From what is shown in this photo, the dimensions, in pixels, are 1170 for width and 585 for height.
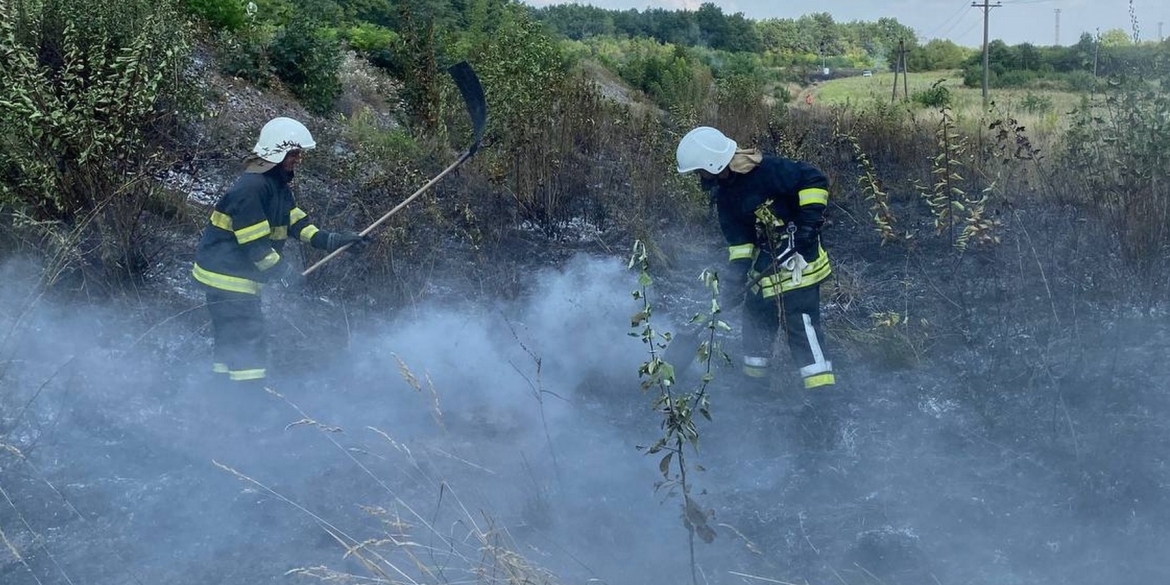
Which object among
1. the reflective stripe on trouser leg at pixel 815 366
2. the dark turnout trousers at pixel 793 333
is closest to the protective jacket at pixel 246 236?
the dark turnout trousers at pixel 793 333

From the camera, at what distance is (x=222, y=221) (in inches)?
210

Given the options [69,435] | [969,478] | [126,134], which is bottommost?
[969,478]

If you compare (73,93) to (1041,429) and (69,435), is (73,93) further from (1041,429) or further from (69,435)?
→ (1041,429)

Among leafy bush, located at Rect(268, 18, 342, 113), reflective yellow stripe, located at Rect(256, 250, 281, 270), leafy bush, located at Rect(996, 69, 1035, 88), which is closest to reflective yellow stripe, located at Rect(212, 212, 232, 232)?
reflective yellow stripe, located at Rect(256, 250, 281, 270)

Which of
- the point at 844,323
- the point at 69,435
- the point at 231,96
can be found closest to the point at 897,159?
the point at 844,323

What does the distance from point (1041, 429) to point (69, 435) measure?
17.4 ft

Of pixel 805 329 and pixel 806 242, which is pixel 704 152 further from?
pixel 805 329

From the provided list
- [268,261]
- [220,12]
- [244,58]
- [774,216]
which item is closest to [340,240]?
[268,261]

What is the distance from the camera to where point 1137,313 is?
20.0ft

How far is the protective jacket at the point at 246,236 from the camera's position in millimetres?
5250

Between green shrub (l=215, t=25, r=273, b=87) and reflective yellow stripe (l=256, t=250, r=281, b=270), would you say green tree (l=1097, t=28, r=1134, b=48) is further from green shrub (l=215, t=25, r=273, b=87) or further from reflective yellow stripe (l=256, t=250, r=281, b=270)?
green shrub (l=215, t=25, r=273, b=87)

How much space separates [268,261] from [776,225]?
2.89 metres

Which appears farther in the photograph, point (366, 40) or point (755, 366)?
point (366, 40)

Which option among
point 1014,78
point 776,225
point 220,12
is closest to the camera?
point 776,225
